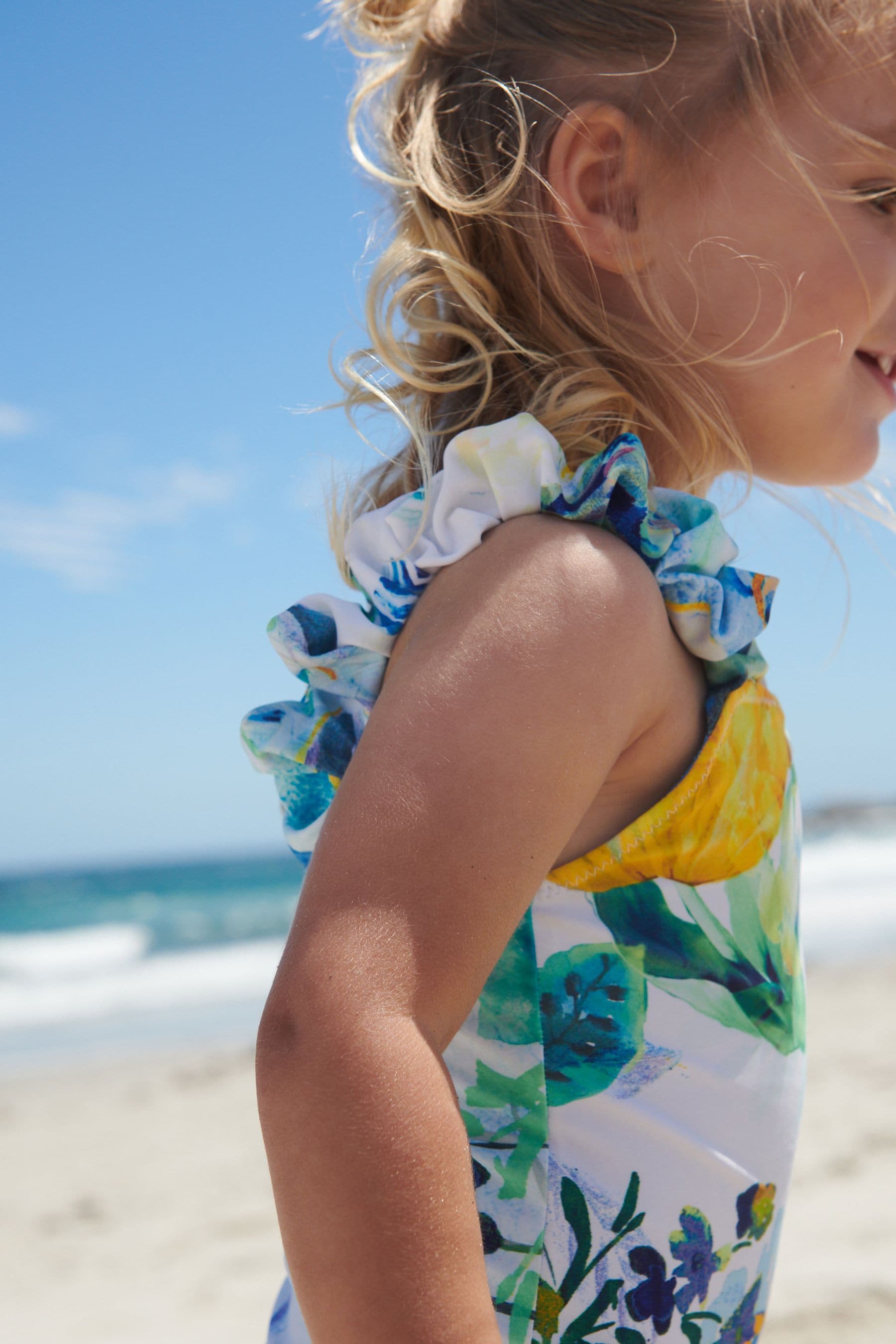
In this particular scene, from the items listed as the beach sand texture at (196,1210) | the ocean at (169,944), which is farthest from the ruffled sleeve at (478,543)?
the beach sand texture at (196,1210)

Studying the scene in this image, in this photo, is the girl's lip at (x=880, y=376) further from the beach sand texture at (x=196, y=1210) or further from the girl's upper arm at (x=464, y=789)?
the beach sand texture at (x=196, y=1210)

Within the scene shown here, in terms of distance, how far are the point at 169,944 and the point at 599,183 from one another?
55.0 feet

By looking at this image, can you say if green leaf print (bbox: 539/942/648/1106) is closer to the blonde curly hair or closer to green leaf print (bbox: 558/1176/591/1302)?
green leaf print (bbox: 558/1176/591/1302)

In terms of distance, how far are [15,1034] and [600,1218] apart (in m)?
9.07

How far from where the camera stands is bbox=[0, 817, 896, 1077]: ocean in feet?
27.7

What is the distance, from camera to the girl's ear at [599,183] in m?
0.98

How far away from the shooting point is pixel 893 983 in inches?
307

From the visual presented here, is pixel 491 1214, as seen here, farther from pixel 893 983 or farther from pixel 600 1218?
pixel 893 983

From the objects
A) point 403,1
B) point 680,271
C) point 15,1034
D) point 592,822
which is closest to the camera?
point 592,822

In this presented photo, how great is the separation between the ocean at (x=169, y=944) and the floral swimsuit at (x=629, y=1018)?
169 cm

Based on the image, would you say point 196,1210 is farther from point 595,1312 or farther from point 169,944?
point 169,944

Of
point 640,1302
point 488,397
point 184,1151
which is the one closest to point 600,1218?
point 640,1302

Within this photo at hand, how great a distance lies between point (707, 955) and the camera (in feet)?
2.91

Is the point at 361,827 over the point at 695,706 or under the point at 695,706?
under
